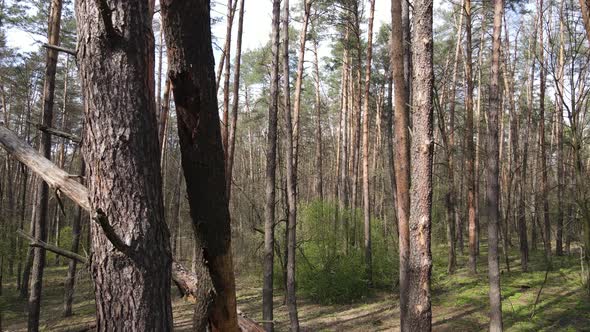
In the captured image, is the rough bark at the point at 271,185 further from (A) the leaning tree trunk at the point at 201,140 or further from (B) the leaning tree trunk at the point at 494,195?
(A) the leaning tree trunk at the point at 201,140

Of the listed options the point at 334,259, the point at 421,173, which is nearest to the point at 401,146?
the point at 421,173

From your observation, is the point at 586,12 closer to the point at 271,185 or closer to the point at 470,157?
the point at 271,185

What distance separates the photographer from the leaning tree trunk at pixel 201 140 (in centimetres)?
160

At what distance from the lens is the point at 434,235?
18688 mm

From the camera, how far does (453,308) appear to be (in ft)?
35.3

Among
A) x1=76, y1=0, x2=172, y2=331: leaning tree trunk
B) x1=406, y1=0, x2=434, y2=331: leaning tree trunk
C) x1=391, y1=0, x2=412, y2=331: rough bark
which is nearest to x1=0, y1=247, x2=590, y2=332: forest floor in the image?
x1=391, y1=0, x2=412, y2=331: rough bark

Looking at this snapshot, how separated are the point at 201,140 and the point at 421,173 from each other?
3220 millimetres

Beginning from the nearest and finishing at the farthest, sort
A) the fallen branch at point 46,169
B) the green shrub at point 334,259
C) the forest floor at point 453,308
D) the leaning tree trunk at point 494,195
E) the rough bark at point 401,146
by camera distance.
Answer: the fallen branch at point 46,169 → the rough bark at point 401,146 → the leaning tree trunk at point 494,195 → the forest floor at point 453,308 → the green shrub at point 334,259

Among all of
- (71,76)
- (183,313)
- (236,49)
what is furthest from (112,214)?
(71,76)

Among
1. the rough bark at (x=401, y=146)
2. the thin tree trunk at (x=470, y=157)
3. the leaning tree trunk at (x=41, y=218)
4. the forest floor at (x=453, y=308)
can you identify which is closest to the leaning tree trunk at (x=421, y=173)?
the rough bark at (x=401, y=146)

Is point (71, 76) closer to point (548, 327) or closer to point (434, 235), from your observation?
point (434, 235)

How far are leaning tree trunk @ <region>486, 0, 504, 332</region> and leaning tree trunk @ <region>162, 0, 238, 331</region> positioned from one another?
24.3 feet

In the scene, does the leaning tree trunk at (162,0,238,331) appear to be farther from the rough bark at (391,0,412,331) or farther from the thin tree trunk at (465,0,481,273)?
the thin tree trunk at (465,0,481,273)

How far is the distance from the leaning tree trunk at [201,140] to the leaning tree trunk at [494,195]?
742 centimetres
